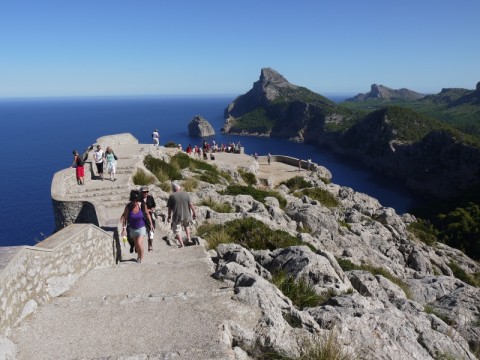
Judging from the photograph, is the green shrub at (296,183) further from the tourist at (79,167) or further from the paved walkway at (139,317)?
the paved walkway at (139,317)

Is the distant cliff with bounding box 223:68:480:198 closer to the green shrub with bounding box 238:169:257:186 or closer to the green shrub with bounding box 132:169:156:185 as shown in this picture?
the green shrub with bounding box 238:169:257:186

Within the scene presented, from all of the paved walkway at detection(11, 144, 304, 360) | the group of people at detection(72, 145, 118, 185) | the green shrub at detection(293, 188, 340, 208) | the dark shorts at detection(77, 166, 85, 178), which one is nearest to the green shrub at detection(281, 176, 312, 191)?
the green shrub at detection(293, 188, 340, 208)

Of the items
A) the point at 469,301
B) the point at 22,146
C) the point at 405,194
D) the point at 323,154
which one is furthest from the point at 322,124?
the point at 469,301

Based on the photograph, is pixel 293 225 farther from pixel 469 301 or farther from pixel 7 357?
pixel 7 357

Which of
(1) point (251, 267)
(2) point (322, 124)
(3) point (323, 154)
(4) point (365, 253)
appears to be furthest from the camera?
(2) point (322, 124)

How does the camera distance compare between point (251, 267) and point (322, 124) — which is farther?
point (322, 124)

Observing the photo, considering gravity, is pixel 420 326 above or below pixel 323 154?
above

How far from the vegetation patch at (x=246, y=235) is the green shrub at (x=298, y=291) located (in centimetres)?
317

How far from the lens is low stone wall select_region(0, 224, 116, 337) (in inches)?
228

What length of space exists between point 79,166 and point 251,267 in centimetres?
1123

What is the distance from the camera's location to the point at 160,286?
25.5ft

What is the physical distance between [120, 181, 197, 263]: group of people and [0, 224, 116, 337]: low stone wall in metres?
0.75

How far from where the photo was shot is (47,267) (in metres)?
7.01

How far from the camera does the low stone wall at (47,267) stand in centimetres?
578
